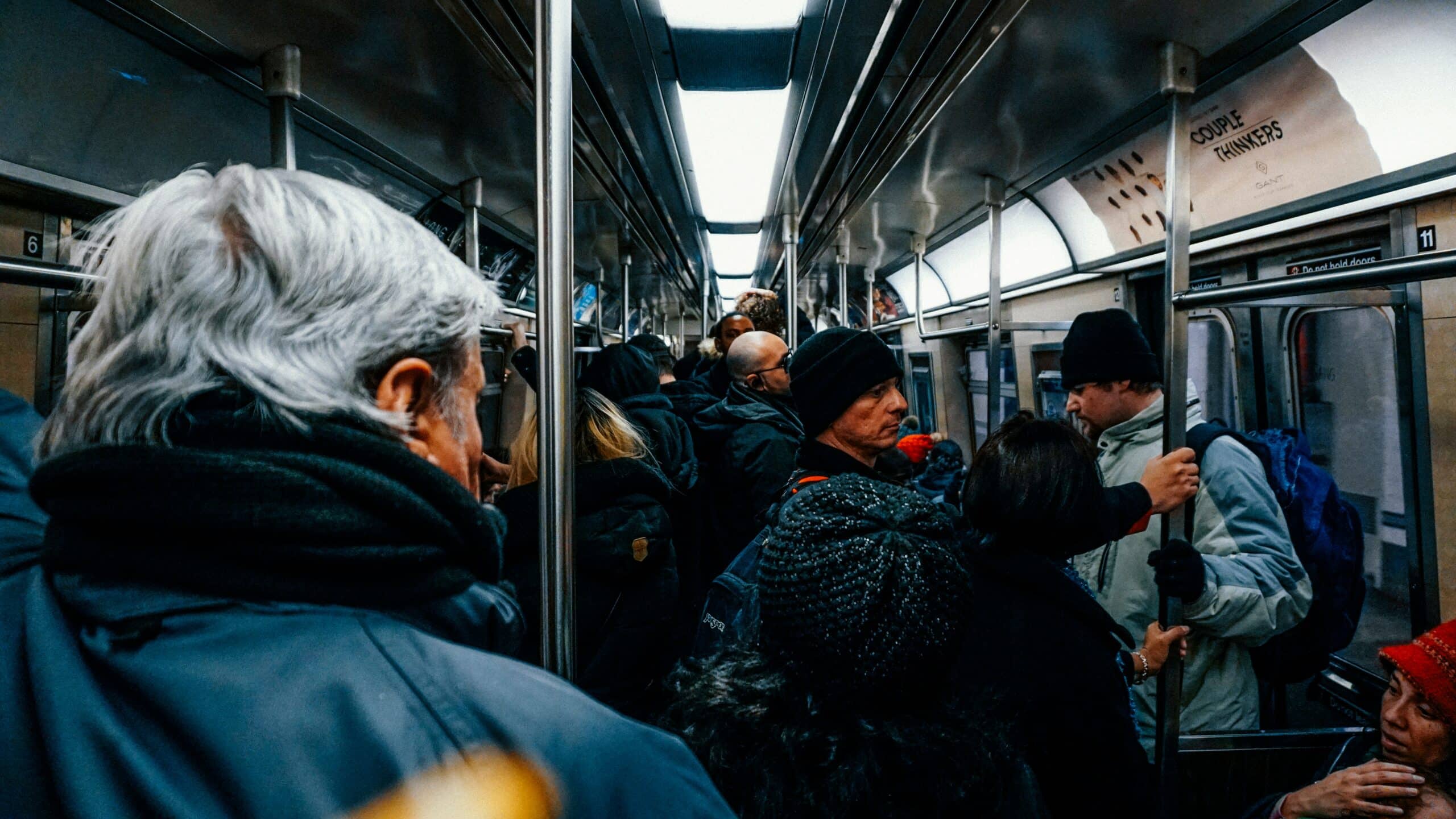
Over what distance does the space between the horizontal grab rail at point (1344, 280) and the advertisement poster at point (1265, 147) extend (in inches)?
35.8

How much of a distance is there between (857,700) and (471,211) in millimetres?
3599

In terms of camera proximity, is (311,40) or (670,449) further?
(670,449)

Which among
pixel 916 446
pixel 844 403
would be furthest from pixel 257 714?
pixel 916 446

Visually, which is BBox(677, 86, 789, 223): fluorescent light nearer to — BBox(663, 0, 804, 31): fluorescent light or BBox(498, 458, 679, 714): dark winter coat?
BBox(663, 0, 804, 31): fluorescent light

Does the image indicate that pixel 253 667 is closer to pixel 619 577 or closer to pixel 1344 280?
pixel 619 577

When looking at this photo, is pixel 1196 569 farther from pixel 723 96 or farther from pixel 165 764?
pixel 723 96

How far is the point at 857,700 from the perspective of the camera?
2.96 ft

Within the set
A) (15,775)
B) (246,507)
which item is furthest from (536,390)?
(15,775)

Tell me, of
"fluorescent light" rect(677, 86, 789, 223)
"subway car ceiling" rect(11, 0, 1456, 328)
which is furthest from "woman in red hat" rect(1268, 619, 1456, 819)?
"fluorescent light" rect(677, 86, 789, 223)

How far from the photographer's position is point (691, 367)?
530 cm

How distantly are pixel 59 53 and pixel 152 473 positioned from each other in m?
2.16

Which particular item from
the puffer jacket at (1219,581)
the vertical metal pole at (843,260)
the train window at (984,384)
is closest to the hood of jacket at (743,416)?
the puffer jacket at (1219,581)

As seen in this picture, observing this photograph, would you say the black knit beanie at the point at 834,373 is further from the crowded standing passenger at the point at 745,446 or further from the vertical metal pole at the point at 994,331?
the vertical metal pole at the point at 994,331

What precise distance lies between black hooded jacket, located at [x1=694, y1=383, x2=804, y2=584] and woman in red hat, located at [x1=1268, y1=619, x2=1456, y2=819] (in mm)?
1538
